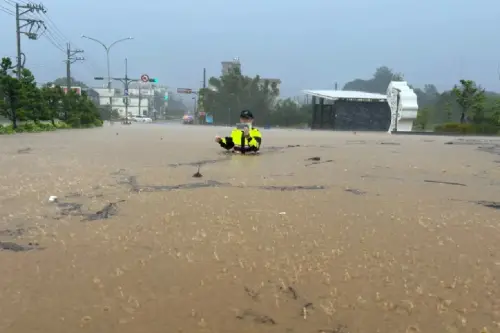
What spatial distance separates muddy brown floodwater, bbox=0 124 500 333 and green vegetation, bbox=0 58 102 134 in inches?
620

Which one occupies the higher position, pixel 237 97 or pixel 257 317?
pixel 237 97

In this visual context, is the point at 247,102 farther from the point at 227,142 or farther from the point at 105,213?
the point at 105,213

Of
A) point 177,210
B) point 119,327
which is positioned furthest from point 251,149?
point 119,327

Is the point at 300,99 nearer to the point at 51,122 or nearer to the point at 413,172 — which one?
the point at 51,122

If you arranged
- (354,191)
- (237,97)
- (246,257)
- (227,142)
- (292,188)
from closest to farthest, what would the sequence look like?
(246,257), (354,191), (292,188), (227,142), (237,97)

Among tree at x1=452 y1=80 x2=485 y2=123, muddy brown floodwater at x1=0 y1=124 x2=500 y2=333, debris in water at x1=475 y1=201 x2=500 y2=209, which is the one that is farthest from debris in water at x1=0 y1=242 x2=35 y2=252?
tree at x1=452 y1=80 x2=485 y2=123

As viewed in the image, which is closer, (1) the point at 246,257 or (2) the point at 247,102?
(1) the point at 246,257

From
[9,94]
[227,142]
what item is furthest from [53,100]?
[227,142]

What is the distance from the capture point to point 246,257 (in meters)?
2.75

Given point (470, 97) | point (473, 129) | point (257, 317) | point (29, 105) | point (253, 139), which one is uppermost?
point (470, 97)

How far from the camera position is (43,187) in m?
4.96

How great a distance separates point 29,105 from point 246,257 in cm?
2038

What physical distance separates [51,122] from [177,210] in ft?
77.1

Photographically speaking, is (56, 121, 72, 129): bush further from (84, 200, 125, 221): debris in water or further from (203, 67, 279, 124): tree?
(203, 67, 279, 124): tree
